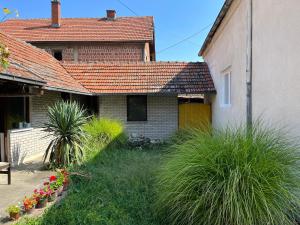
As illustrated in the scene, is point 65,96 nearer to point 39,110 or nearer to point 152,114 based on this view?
A: point 39,110

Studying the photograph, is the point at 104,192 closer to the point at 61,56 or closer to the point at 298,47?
the point at 298,47

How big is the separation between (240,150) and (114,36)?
22062 millimetres

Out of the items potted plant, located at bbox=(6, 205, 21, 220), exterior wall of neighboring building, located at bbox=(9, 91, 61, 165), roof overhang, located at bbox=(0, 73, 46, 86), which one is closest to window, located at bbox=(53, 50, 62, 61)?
exterior wall of neighboring building, located at bbox=(9, 91, 61, 165)

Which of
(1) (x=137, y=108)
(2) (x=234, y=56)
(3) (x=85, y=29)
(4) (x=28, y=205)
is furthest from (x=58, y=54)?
(4) (x=28, y=205)

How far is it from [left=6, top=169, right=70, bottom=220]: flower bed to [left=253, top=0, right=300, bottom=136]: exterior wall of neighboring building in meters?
4.32

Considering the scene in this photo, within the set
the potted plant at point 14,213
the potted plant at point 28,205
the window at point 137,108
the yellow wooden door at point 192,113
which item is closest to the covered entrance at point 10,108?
the potted plant at point 28,205

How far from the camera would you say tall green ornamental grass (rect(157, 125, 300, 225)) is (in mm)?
3949

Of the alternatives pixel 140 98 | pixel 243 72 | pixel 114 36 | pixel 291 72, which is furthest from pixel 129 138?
pixel 114 36

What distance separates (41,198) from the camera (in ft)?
18.1

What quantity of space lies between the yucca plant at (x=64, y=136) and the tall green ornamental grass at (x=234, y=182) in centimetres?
Answer: 482

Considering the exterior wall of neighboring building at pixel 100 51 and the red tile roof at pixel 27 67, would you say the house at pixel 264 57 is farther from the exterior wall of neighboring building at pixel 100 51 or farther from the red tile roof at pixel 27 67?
the exterior wall of neighboring building at pixel 100 51

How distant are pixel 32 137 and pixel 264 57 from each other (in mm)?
7809

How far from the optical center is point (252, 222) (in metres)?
3.90

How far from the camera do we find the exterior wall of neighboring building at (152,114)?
52.0 ft
